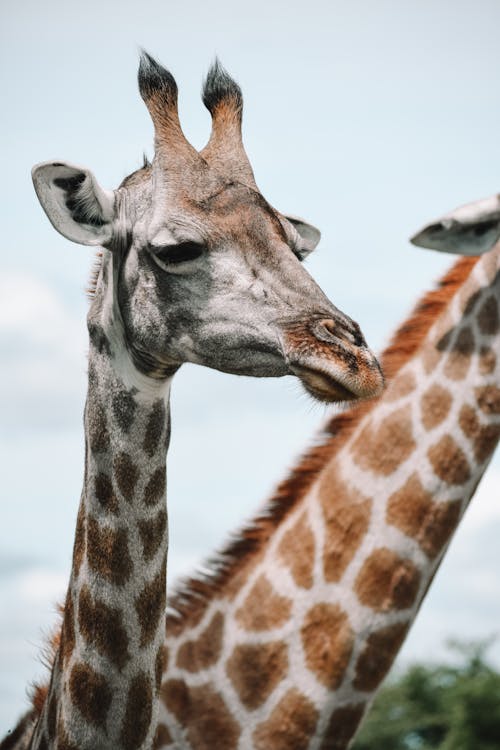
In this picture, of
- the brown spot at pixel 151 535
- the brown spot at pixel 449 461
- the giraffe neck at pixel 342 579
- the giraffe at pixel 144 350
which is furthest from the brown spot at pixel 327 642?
the brown spot at pixel 151 535

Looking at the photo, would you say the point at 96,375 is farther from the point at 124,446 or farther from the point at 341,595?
the point at 341,595

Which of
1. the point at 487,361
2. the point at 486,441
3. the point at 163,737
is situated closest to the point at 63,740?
the point at 163,737

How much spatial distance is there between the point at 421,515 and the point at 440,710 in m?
20.5

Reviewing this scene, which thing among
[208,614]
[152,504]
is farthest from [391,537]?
[152,504]

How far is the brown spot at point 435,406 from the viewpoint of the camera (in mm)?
6496

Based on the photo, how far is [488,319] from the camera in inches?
267

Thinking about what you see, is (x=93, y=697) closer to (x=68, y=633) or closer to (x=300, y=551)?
(x=68, y=633)

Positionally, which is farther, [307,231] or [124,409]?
[307,231]

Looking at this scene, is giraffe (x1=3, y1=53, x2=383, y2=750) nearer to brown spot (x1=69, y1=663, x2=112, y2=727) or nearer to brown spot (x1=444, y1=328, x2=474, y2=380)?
brown spot (x1=69, y1=663, x2=112, y2=727)

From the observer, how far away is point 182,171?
4535 millimetres

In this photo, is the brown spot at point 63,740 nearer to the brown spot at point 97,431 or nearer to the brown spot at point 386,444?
the brown spot at point 97,431

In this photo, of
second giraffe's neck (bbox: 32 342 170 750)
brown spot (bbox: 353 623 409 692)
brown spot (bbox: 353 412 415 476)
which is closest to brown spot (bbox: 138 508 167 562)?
second giraffe's neck (bbox: 32 342 170 750)

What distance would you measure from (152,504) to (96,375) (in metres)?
0.54

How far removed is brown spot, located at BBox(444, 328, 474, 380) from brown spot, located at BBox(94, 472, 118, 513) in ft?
9.30
